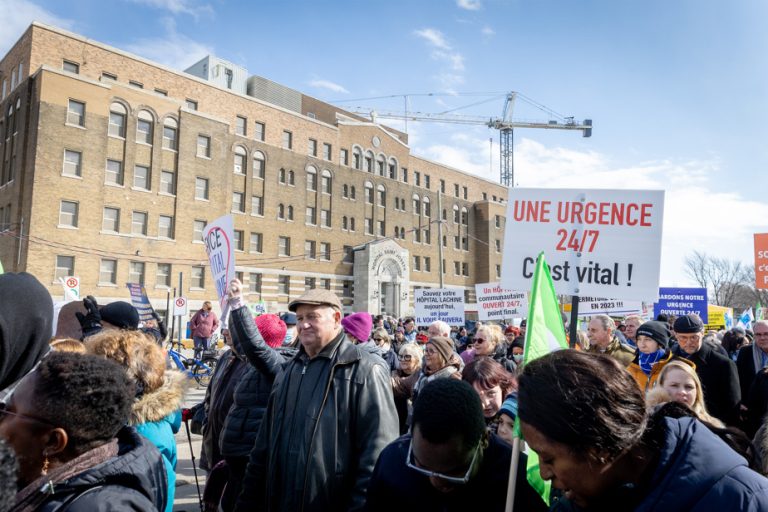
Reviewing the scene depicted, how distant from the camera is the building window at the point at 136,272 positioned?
33.4 metres

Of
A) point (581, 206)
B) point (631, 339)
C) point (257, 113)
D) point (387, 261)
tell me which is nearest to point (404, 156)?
point (387, 261)

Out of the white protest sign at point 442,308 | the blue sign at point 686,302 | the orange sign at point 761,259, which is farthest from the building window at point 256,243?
the orange sign at point 761,259

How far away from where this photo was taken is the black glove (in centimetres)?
538

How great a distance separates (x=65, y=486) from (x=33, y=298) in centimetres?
67

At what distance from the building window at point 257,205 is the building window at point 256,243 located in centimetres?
178

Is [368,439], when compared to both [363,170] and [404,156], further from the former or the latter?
[404,156]

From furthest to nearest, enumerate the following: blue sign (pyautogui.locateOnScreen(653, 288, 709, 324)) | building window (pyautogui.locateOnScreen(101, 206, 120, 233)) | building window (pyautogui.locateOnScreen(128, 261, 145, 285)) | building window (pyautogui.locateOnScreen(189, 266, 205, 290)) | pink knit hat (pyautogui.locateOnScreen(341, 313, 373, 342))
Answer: building window (pyautogui.locateOnScreen(189, 266, 205, 290)), building window (pyautogui.locateOnScreen(128, 261, 145, 285)), building window (pyautogui.locateOnScreen(101, 206, 120, 233)), blue sign (pyautogui.locateOnScreen(653, 288, 709, 324)), pink knit hat (pyautogui.locateOnScreen(341, 313, 373, 342))

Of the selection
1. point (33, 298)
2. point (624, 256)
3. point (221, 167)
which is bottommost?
point (33, 298)

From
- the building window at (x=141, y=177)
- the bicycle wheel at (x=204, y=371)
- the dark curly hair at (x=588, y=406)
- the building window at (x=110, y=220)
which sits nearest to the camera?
the dark curly hair at (x=588, y=406)

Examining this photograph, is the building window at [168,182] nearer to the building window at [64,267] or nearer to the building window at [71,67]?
the building window at [64,267]

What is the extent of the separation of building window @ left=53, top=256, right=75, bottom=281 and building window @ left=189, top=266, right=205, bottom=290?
24.0 ft

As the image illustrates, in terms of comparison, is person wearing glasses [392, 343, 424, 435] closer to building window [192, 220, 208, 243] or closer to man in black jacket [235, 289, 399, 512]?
man in black jacket [235, 289, 399, 512]

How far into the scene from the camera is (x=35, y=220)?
2992 cm

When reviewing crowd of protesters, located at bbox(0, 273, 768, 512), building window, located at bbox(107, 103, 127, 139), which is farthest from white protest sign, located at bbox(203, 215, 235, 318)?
building window, located at bbox(107, 103, 127, 139)
